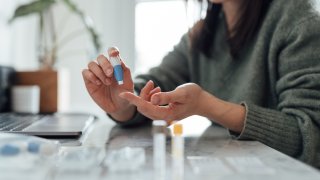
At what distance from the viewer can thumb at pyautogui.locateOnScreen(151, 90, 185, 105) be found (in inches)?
25.4

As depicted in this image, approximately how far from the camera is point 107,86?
32.5 inches

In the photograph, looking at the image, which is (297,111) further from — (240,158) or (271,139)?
(240,158)

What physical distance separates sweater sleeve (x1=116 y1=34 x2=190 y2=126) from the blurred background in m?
0.66

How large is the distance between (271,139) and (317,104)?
11cm

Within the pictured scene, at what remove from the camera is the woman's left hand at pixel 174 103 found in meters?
0.68

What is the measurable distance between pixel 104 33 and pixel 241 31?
3.75 ft

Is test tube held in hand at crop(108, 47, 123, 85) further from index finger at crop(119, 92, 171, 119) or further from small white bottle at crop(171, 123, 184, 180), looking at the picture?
small white bottle at crop(171, 123, 184, 180)

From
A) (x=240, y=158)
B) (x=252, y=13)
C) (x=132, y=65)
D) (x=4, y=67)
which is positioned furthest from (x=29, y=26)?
(x=240, y=158)

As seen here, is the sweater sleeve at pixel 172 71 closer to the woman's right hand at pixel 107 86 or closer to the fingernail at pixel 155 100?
the woman's right hand at pixel 107 86

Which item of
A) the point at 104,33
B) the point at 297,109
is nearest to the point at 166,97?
the point at 297,109

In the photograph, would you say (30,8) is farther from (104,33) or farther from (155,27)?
(155,27)

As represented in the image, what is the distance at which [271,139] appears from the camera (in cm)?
72

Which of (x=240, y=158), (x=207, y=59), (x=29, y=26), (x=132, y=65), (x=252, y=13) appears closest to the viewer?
(x=240, y=158)

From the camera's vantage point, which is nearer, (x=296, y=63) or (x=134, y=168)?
(x=134, y=168)
